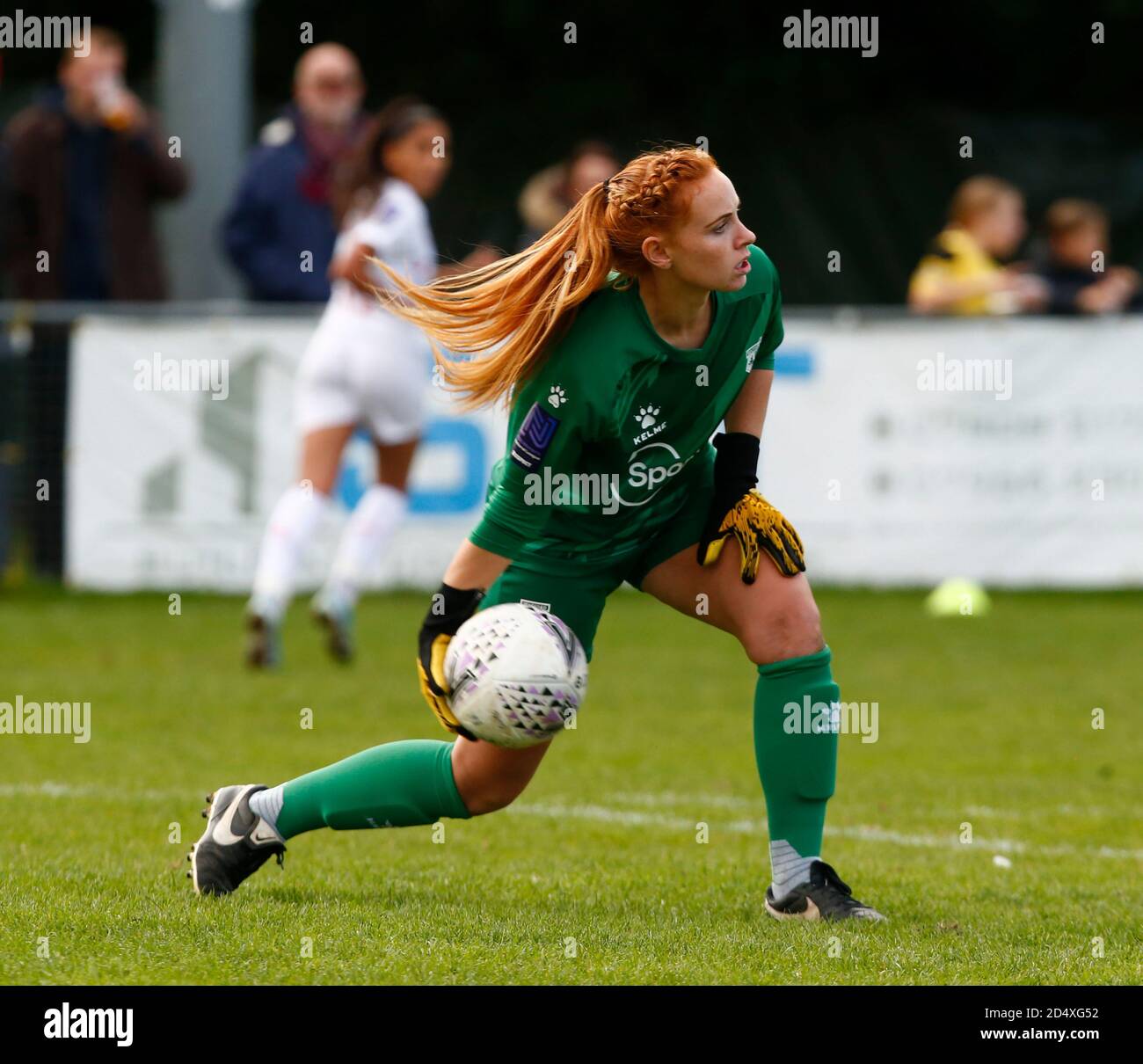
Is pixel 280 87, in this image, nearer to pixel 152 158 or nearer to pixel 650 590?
pixel 152 158

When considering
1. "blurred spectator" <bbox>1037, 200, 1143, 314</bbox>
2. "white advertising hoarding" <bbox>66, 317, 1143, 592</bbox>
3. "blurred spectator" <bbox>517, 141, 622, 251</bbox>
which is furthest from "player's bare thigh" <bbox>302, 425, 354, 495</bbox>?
"blurred spectator" <bbox>1037, 200, 1143, 314</bbox>

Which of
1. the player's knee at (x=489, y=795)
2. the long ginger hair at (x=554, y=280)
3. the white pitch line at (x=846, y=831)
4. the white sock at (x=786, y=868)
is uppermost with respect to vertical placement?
the long ginger hair at (x=554, y=280)

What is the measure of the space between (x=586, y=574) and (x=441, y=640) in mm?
438

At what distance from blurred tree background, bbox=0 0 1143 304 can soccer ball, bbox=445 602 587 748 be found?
12.8m

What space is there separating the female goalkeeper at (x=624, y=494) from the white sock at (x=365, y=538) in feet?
15.2

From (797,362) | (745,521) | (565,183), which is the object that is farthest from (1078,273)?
(745,521)

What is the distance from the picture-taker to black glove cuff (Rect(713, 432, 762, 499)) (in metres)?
5.08

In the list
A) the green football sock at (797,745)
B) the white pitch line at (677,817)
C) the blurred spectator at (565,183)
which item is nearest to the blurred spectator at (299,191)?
the blurred spectator at (565,183)

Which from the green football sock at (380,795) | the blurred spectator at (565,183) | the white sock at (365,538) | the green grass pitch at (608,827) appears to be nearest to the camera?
the green grass pitch at (608,827)

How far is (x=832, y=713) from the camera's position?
4961 millimetres

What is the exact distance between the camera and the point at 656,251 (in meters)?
4.75

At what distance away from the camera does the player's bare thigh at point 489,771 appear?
4957mm

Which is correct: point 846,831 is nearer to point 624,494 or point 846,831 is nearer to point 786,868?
point 786,868

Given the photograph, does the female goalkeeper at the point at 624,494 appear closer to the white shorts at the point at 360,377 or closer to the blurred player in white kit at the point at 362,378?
the blurred player in white kit at the point at 362,378
